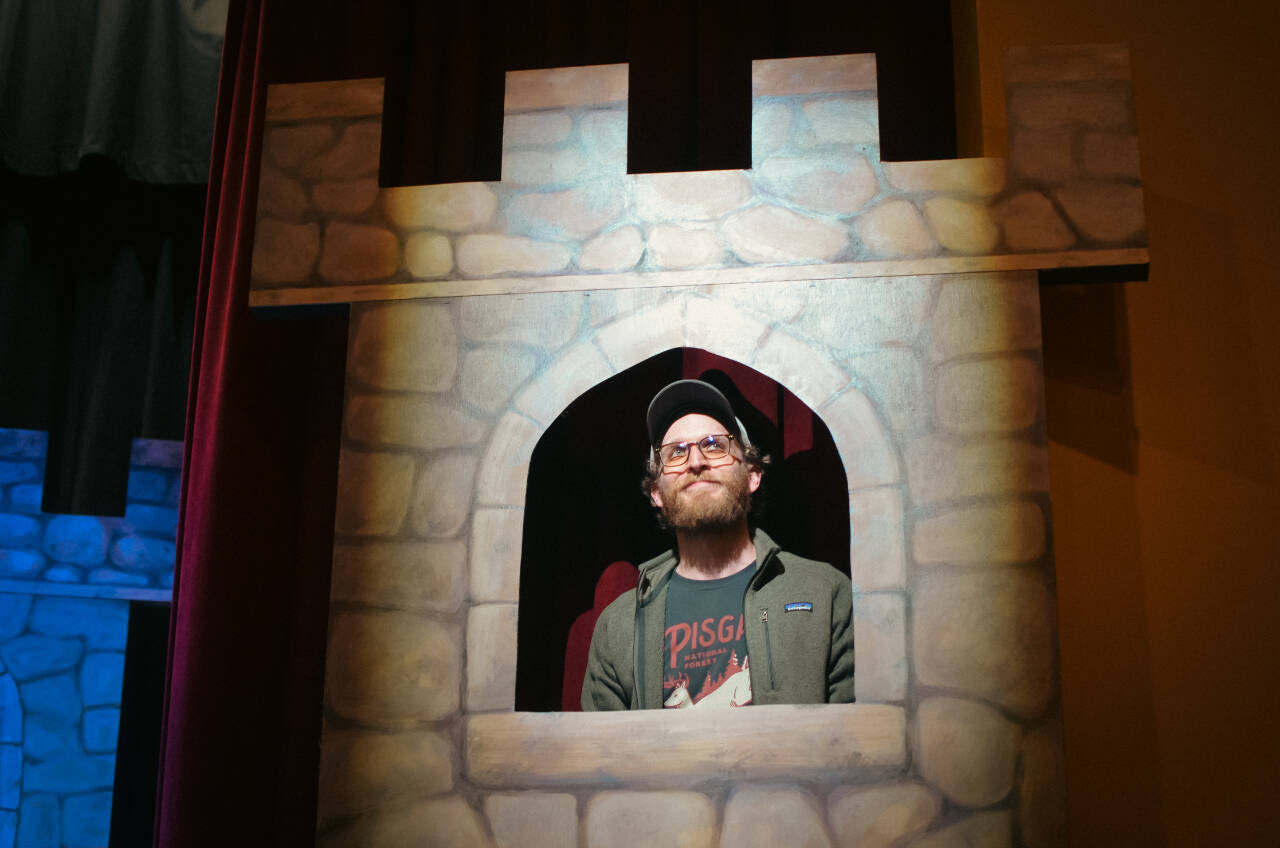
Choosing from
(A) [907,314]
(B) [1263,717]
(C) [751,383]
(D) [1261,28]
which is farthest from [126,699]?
(D) [1261,28]

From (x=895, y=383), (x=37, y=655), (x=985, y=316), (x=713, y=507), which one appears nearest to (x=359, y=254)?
(x=713, y=507)

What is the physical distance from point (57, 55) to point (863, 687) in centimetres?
293

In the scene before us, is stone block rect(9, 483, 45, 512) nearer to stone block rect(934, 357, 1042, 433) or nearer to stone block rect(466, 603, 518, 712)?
stone block rect(466, 603, 518, 712)

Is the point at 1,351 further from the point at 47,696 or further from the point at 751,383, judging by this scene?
the point at 751,383

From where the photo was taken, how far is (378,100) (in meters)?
2.48

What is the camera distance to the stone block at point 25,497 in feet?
13.3

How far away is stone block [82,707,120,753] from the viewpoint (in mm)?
4062

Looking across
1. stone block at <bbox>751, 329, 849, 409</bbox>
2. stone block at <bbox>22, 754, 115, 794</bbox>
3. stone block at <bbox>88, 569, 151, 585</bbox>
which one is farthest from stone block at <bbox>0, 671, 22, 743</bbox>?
stone block at <bbox>751, 329, 849, 409</bbox>

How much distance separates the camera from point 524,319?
235cm

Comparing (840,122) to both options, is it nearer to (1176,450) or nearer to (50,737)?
(1176,450)

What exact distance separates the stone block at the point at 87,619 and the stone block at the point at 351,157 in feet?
7.56

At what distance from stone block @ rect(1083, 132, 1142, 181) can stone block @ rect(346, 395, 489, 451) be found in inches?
48.7

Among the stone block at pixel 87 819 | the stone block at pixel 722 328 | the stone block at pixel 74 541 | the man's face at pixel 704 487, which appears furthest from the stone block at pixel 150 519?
the stone block at pixel 722 328

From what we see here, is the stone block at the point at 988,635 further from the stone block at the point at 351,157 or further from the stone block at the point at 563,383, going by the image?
the stone block at the point at 351,157
